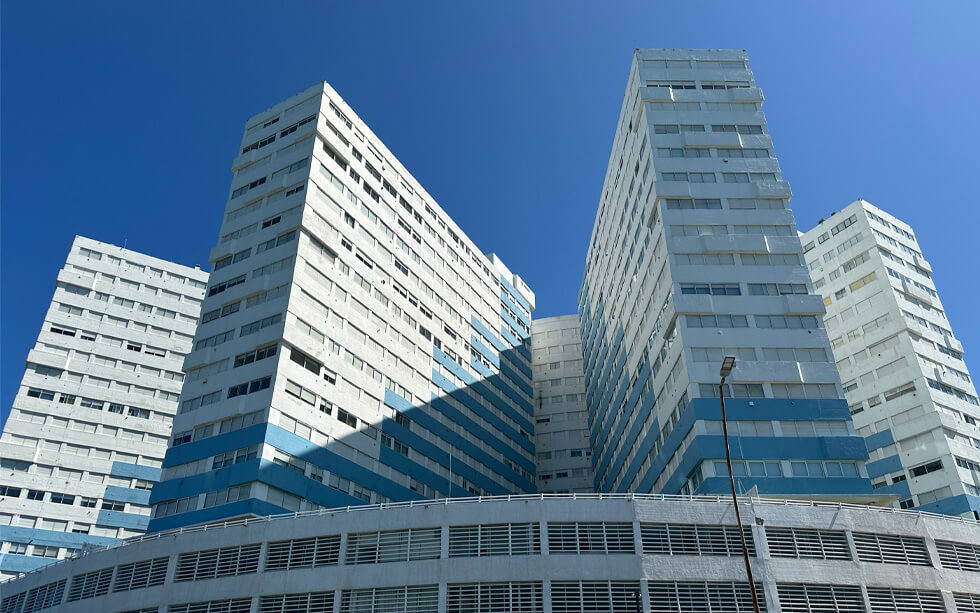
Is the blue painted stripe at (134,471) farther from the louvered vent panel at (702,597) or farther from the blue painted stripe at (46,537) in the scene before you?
the louvered vent panel at (702,597)

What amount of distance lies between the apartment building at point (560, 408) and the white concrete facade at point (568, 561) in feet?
181

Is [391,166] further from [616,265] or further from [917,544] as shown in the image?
[917,544]

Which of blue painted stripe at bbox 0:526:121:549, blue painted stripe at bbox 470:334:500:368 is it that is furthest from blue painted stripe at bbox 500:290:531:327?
blue painted stripe at bbox 0:526:121:549

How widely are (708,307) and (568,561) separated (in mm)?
27601

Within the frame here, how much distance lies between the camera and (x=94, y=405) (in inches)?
3324

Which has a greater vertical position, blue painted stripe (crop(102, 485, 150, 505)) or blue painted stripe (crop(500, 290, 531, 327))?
blue painted stripe (crop(500, 290, 531, 327))

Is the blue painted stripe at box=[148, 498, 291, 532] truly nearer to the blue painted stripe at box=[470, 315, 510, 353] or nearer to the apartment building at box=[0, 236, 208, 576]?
the apartment building at box=[0, 236, 208, 576]

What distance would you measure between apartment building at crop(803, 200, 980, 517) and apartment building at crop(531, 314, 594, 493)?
33.1 meters

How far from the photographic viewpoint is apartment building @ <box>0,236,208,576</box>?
75.6 m

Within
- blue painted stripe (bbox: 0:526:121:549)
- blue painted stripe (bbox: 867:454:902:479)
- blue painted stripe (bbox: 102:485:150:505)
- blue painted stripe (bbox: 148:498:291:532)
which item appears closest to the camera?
blue painted stripe (bbox: 148:498:291:532)

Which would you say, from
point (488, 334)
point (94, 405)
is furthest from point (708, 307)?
point (94, 405)

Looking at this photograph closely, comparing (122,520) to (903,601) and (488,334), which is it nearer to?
(488,334)

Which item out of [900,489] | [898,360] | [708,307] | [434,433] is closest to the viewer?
[708,307]

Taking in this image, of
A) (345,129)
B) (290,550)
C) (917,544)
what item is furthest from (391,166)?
(917,544)
